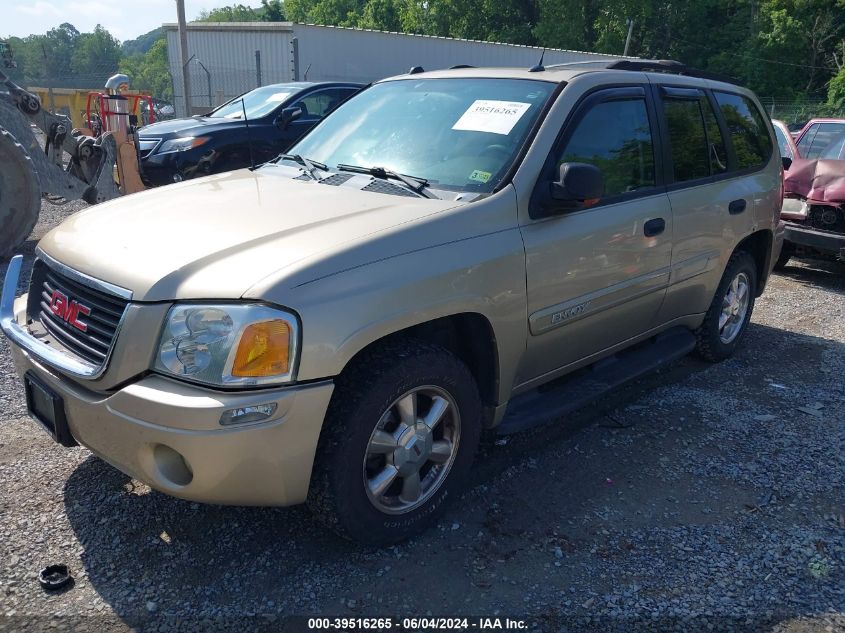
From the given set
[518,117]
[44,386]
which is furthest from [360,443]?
[518,117]

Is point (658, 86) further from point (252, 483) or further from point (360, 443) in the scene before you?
point (252, 483)

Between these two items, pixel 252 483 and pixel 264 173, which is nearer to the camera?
pixel 252 483

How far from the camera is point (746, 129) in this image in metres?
4.94

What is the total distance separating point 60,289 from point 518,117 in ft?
7.12

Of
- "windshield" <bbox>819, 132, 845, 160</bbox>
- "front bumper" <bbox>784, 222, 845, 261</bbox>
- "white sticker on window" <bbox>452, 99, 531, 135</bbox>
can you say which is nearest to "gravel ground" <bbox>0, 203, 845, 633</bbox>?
"white sticker on window" <bbox>452, 99, 531, 135</bbox>

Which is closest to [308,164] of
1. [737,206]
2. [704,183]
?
[704,183]

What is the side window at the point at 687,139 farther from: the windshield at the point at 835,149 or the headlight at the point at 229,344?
the windshield at the point at 835,149

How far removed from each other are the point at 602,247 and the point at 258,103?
7.47 m

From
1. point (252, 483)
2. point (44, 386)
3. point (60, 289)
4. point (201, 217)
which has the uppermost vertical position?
point (201, 217)

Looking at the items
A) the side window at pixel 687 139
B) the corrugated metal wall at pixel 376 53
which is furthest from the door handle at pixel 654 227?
the corrugated metal wall at pixel 376 53

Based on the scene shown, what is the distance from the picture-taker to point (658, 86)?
4.10 m

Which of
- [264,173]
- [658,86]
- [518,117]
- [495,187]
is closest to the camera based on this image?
[495,187]

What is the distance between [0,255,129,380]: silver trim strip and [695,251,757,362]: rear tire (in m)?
3.87

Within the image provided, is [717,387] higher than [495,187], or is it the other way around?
[495,187]
